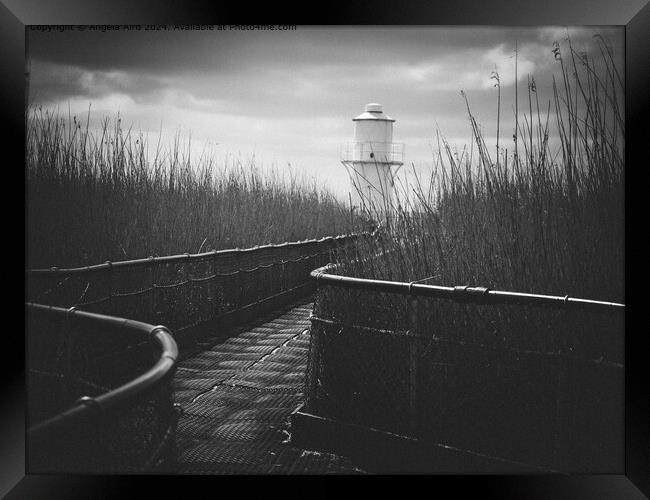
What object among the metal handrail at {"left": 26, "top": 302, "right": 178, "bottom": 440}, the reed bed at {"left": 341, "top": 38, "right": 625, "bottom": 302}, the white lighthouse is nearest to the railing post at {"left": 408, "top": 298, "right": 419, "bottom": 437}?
the reed bed at {"left": 341, "top": 38, "right": 625, "bottom": 302}

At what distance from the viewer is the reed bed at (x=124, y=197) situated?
3.18 m

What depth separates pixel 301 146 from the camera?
12.1ft

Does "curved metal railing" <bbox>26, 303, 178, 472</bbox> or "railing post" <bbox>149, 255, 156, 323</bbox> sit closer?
"curved metal railing" <bbox>26, 303, 178, 472</bbox>

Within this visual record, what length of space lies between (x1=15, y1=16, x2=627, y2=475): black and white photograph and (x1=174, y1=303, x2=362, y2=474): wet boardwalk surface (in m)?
0.01

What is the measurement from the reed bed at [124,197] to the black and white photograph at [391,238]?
20 millimetres

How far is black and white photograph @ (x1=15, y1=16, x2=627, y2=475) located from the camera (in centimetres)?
272

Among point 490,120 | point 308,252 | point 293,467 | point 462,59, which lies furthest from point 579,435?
point 308,252

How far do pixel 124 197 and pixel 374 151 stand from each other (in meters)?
1.35

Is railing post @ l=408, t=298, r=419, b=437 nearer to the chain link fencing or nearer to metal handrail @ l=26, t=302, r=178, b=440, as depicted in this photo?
the chain link fencing

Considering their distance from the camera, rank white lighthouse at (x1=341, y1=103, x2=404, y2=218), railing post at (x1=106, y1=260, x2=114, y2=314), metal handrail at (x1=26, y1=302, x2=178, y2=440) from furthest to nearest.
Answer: railing post at (x1=106, y1=260, x2=114, y2=314) → white lighthouse at (x1=341, y1=103, x2=404, y2=218) → metal handrail at (x1=26, y1=302, x2=178, y2=440)
